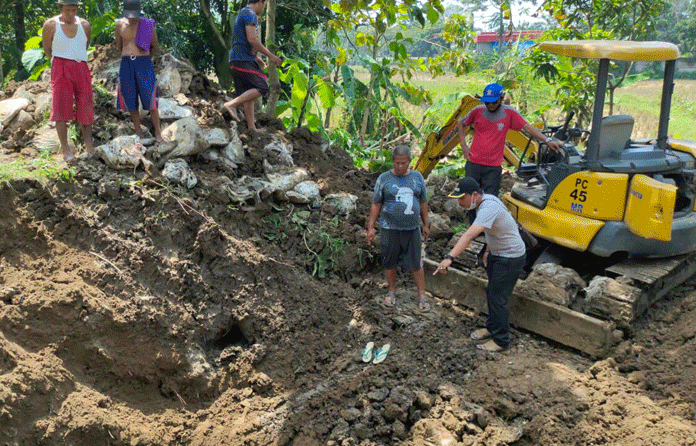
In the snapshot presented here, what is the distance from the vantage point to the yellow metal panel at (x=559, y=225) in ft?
17.6

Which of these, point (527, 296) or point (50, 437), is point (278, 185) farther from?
point (50, 437)

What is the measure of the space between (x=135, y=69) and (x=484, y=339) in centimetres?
405

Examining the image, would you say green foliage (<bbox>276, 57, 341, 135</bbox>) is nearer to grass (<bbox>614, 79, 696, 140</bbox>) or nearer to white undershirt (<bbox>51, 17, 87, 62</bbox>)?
white undershirt (<bbox>51, 17, 87, 62</bbox>)

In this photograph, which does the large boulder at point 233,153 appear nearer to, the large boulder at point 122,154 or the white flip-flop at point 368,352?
the large boulder at point 122,154

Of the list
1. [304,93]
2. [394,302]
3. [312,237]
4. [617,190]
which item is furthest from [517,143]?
[304,93]

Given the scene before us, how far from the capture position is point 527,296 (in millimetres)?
5262

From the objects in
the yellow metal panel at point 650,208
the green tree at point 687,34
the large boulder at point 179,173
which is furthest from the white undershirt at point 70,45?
the green tree at point 687,34

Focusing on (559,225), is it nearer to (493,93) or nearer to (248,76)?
(493,93)

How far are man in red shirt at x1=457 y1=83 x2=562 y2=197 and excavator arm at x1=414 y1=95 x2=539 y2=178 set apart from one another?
0.25m

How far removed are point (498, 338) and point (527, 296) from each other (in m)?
0.55

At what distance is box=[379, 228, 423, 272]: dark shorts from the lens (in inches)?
212

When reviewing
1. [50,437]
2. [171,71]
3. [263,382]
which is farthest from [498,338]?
[171,71]

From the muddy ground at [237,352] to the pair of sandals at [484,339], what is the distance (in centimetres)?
7

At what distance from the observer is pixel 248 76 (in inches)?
250
